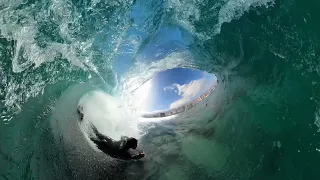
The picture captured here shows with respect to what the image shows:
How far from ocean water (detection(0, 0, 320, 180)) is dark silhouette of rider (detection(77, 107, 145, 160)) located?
0.65 ft

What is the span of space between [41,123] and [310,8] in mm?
6767

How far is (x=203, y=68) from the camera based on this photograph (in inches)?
395

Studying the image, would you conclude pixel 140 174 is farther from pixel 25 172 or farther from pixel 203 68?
pixel 203 68

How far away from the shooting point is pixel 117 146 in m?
8.16

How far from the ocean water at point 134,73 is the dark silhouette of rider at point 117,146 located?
0.65ft

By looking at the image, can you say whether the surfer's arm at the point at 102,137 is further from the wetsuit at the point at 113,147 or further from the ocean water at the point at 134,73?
the ocean water at the point at 134,73

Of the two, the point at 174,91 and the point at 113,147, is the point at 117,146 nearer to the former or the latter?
the point at 113,147

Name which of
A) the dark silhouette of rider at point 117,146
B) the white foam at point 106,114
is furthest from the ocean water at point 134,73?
the dark silhouette of rider at point 117,146

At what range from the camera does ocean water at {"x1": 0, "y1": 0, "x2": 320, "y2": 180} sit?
25.7ft

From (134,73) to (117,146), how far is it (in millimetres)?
2523

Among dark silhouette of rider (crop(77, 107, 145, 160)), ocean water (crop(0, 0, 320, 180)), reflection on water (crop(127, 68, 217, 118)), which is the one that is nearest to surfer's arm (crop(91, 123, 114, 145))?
dark silhouette of rider (crop(77, 107, 145, 160))

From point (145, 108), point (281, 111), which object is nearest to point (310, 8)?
point (281, 111)

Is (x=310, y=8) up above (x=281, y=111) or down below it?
above

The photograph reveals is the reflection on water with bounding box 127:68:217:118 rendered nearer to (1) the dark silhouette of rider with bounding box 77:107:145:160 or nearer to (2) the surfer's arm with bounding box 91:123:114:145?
(1) the dark silhouette of rider with bounding box 77:107:145:160
